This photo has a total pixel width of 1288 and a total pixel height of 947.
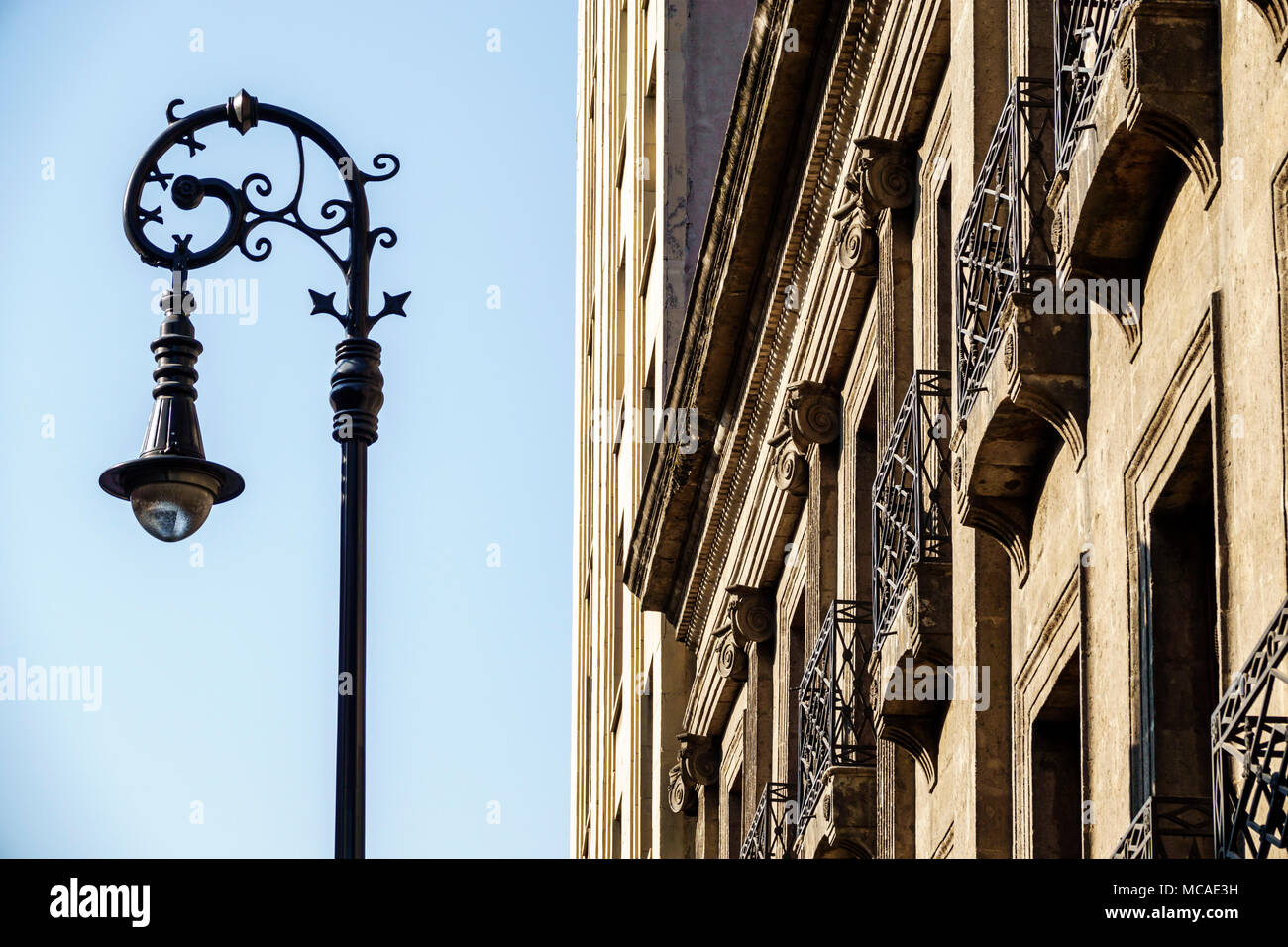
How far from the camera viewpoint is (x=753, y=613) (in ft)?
97.7

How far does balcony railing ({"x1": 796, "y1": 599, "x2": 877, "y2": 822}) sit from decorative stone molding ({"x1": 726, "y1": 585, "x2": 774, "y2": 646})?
5.63m

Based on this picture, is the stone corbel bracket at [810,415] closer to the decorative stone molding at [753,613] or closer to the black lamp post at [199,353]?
the decorative stone molding at [753,613]

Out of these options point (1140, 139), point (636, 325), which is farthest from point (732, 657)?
point (1140, 139)

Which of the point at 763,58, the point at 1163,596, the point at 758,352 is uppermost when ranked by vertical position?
the point at 763,58

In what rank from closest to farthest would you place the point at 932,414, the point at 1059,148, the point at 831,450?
the point at 1059,148 → the point at 932,414 → the point at 831,450

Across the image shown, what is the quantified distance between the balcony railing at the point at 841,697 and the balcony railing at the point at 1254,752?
1065 cm

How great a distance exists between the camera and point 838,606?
23594mm

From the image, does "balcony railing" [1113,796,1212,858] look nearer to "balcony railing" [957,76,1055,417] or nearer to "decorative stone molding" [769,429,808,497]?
"balcony railing" [957,76,1055,417]

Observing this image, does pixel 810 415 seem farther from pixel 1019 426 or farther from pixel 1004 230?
pixel 1019 426

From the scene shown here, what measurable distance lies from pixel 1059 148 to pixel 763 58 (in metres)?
10.8

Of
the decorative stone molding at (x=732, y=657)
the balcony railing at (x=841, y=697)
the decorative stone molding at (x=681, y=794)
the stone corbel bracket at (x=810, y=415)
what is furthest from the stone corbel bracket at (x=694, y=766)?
the balcony railing at (x=841, y=697)

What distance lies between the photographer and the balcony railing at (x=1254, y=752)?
1106 cm
